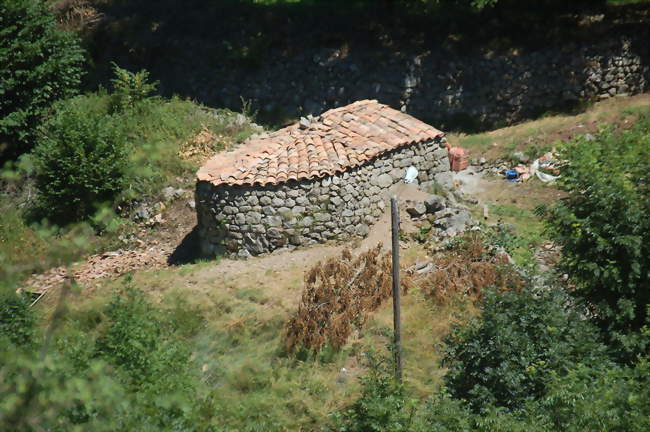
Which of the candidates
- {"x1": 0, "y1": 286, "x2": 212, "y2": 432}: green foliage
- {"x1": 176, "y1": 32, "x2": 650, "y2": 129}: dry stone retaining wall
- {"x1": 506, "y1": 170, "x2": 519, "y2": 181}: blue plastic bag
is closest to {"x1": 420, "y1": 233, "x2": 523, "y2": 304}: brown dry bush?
{"x1": 0, "y1": 286, "x2": 212, "y2": 432}: green foliage

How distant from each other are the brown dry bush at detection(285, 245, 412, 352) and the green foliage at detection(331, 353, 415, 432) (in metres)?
2.24

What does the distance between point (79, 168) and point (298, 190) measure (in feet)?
19.2

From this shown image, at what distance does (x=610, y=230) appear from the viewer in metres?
10.0

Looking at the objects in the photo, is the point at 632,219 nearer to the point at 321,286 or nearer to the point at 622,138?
the point at 622,138

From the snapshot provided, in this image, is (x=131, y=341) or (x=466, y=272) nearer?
(x=131, y=341)

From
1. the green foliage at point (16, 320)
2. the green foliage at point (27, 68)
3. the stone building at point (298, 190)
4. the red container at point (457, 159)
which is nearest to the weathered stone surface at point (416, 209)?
the stone building at point (298, 190)

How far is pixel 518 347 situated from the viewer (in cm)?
953

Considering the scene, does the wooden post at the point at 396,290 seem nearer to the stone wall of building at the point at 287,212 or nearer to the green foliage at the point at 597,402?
the green foliage at the point at 597,402

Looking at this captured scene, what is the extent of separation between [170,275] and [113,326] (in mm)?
4414

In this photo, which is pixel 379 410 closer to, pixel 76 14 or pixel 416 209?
pixel 416 209

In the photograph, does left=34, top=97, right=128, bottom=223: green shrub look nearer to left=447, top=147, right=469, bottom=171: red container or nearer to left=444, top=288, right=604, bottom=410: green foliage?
left=447, top=147, right=469, bottom=171: red container

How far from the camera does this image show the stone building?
44.5ft

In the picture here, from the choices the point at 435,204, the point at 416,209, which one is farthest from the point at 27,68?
the point at 435,204

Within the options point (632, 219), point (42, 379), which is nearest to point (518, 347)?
point (632, 219)
